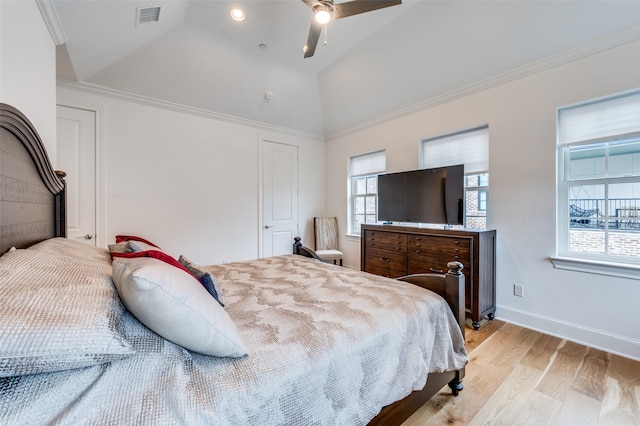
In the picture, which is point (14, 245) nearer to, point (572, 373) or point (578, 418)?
point (578, 418)

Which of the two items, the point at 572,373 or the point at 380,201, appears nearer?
the point at 572,373

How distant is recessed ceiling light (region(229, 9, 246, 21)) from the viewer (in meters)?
2.75

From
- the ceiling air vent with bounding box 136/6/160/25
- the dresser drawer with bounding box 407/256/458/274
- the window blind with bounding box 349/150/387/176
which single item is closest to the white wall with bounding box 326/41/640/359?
the dresser drawer with bounding box 407/256/458/274

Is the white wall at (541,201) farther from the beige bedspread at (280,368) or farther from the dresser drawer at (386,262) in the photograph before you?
the beige bedspread at (280,368)

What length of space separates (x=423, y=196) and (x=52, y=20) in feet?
12.0

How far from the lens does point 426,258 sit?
10.0 feet

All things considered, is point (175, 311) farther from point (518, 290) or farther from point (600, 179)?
point (600, 179)

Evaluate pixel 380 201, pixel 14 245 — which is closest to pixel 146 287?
pixel 14 245

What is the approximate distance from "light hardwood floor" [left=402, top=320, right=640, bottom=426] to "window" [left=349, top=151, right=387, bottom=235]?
2.49m

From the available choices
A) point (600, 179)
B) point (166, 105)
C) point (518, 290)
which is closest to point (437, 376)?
point (518, 290)

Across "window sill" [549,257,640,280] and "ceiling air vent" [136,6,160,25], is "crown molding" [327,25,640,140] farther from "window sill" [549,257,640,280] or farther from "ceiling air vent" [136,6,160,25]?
"ceiling air vent" [136,6,160,25]

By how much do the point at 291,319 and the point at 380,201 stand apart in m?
2.90

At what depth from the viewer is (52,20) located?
186cm

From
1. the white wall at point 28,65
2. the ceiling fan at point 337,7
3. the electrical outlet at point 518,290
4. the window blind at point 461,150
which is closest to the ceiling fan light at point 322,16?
the ceiling fan at point 337,7
